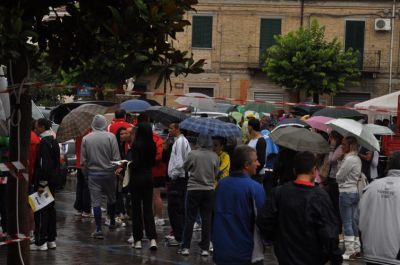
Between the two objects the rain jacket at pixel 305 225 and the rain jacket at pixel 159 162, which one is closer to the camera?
the rain jacket at pixel 305 225

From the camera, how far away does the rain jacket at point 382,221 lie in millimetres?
8086

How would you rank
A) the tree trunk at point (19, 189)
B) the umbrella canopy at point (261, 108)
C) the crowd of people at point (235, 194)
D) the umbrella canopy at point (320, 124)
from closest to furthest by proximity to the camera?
the crowd of people at point (235, 194)
the tree trunk at point (19, 189)
the umbrella canopy at point (320, 124)
the umbrella canopy at point (261, 108)

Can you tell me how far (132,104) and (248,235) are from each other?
45.5 ft

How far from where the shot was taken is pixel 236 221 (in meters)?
7.91

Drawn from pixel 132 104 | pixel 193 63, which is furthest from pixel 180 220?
pixel 132 104

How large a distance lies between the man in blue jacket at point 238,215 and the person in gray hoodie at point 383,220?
102cm

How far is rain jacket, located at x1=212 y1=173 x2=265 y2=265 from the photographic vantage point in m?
7.83

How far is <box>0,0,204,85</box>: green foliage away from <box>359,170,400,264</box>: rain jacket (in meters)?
2.17

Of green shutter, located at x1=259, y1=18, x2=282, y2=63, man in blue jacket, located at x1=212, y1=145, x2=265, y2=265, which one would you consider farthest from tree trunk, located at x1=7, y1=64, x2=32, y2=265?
green shutter, located at x1=259, y1=18, x2=282, y2=63

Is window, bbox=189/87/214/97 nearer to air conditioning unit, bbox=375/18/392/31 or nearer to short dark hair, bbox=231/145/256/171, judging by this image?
air conditioning unit, bbox=375/18/392/31

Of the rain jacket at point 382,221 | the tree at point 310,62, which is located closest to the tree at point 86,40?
the rain jacket at point 382,221

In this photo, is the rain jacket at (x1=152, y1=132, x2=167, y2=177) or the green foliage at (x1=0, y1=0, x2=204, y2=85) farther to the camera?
the rain jacket at (x1=152, y1=132, x2=167, y2=177)

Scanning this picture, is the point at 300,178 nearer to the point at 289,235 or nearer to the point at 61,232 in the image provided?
the point at 289,235

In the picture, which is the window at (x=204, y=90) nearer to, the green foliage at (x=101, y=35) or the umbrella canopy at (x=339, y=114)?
the umbrella canopy at (x=339, y=114)
